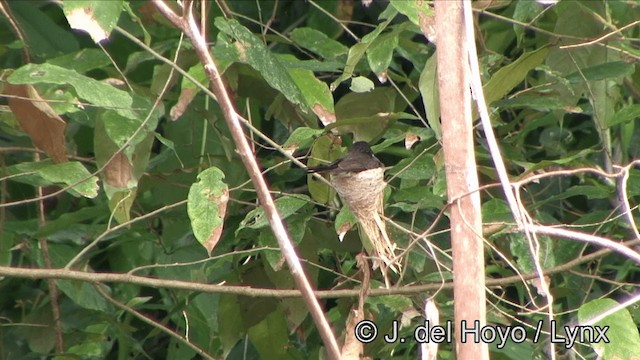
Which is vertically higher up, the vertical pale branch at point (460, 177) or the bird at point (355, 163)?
the bird at point (355, 163)

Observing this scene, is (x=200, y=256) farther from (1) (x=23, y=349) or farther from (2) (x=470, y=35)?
(2) (x=470, y=35)

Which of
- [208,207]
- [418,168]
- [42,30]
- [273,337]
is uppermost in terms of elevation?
[42,30]

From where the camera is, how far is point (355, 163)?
7.99 feet

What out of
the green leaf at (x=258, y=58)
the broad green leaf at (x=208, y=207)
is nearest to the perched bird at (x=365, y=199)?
the green leaf at (x=258, y=58)

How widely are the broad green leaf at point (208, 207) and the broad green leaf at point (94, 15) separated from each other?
434mm

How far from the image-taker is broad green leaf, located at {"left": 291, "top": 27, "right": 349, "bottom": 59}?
249 cm

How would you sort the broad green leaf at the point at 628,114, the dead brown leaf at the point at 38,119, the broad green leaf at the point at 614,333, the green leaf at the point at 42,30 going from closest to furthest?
the broad green leaf at the point at 614,333, the dead brown leaf at the point at 38,119, the broad green leaf at the point at 628,114, the green leaf at the point at 42,30

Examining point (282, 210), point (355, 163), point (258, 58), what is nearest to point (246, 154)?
point (258, 58)

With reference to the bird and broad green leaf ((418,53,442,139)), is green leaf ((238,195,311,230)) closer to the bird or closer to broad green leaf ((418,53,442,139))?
the bird

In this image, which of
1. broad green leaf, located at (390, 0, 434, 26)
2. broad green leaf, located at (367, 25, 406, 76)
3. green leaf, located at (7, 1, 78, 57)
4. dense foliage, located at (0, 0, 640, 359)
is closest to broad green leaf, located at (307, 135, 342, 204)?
dense foliage, located at (0, 0, 640, 359)

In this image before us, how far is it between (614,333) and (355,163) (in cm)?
92

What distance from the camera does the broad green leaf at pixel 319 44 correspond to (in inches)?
97.9

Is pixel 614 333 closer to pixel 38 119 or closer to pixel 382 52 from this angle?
pixel 382 52

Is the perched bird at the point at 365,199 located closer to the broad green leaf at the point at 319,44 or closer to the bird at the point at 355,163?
the bird at the point at 355,163
